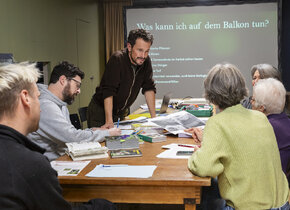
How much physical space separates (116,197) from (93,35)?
5.88 metres

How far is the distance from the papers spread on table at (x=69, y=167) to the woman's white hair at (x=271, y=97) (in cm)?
111

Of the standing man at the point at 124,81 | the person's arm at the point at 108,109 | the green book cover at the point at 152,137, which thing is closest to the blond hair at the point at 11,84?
the green book cover at the point at 152,137

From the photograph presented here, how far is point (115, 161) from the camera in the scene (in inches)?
74.0

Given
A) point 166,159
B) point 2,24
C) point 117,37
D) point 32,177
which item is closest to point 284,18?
point 117,37

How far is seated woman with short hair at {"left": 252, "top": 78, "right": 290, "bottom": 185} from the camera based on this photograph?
2021 millimetres

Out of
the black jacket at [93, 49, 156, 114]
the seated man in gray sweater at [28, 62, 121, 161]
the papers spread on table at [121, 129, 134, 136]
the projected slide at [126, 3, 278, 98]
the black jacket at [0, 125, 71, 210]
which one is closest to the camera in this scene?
the black jacket at [0, 125, 71, 210]

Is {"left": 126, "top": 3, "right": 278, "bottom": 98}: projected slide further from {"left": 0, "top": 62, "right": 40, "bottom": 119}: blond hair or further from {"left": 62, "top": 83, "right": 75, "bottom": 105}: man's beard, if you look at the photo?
{"left": 0, "top": 62, "right": 40, "bottom": 119}: blond hair

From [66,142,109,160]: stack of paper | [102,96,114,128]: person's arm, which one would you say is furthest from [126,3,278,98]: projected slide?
[66,142,109,160]: stack of paper

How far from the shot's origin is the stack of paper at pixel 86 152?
191cm

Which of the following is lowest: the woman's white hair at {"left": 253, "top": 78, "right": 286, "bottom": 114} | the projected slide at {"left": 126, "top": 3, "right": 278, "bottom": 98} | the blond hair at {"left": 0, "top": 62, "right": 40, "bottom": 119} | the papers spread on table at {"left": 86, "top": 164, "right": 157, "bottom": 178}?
the papers spread on table at {"left": 86, "top": 164, "right": 157, "bottom": 178}

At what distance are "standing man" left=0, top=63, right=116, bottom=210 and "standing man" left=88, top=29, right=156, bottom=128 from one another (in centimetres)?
163

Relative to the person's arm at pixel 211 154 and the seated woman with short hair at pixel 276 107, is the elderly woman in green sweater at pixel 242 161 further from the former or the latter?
the seated woman with short hair at pixel 276 107

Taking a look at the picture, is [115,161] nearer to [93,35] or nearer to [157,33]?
[157,33]

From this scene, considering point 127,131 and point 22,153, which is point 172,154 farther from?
point 22,153
